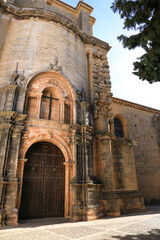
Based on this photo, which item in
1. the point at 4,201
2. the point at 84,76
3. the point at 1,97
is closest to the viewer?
the point at 4,201

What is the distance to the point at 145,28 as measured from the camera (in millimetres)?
5098

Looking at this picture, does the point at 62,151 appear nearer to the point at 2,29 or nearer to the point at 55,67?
the point at 55,67

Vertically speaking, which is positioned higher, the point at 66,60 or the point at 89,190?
the point at 66,60

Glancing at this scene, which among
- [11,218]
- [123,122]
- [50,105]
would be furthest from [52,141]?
[123,122]

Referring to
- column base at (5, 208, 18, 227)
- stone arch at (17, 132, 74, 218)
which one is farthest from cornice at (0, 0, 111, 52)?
column base at (5, 208, 18, 227)

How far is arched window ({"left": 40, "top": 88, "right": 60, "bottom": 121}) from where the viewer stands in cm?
945

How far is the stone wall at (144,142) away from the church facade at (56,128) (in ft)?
13.1

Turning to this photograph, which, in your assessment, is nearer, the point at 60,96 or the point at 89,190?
the point at 89,190

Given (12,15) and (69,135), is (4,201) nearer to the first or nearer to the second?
(69,135)

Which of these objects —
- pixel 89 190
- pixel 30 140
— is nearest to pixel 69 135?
pixel 30 140

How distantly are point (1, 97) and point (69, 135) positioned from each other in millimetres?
3920

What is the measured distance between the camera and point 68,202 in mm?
7957

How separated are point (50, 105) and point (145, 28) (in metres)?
6.09

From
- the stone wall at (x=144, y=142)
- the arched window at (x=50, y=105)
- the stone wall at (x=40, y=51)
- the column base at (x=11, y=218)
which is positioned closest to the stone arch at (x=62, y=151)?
the column base at (x=11, y=218)
